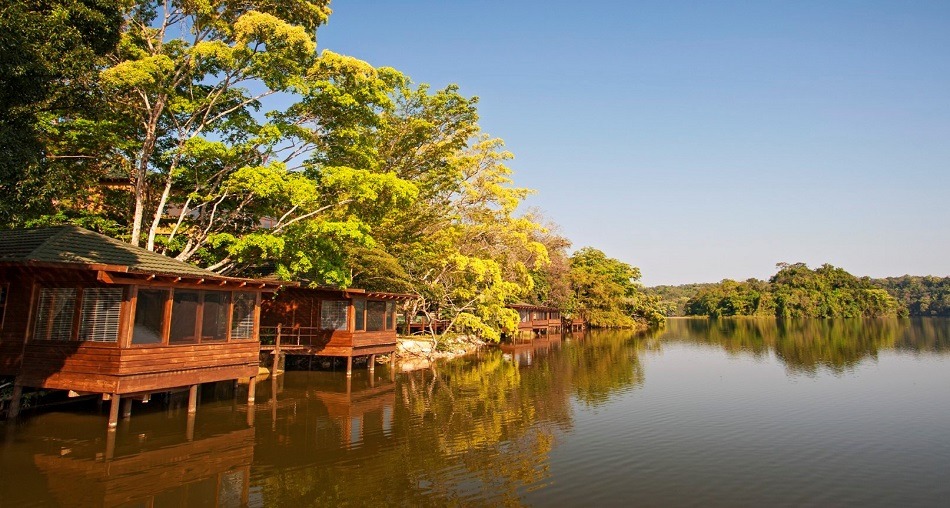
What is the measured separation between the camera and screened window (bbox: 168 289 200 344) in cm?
1348

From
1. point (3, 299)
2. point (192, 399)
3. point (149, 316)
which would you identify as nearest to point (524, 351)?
point (192, 399)

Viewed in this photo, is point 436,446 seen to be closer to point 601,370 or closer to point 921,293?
point 601,370

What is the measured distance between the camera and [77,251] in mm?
12719

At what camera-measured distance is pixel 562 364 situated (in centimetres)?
2952

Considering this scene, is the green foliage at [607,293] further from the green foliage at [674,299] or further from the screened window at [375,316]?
the green foliage at [674,299]

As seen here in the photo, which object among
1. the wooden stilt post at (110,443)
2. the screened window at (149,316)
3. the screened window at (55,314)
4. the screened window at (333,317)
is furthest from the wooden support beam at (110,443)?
the screened window at (333,317)

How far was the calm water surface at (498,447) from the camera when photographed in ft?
29.7

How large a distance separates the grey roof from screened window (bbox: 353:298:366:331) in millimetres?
8489

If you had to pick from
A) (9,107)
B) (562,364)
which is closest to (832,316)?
(562,364)

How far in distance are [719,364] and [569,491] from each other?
949 inches

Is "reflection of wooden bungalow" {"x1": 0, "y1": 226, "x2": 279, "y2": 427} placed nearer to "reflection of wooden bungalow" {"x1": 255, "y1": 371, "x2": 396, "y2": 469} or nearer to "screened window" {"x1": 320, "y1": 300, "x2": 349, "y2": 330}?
"reflection of wooden bungalow" {"x1": 255, "y1": 371, "x2": 396, "y2": 469}

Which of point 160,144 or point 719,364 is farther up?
point 160,144

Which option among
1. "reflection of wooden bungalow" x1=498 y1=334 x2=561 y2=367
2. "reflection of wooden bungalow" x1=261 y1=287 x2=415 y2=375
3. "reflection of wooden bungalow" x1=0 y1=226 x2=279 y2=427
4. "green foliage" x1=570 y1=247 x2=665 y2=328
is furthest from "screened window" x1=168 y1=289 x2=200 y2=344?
"green foliage" x1=570 y1=247 x2=665 y2=328

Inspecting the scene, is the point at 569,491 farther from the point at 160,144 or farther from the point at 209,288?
the point at 160,144
